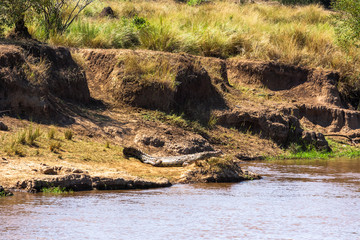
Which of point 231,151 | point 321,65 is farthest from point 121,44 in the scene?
point 321,65

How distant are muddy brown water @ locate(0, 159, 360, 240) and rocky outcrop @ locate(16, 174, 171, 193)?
0.74 ft

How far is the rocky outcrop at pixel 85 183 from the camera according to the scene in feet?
28.6

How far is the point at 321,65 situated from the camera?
20.8 metres

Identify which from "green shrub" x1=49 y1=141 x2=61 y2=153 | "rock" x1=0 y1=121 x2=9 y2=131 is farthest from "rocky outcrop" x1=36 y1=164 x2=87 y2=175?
"rock" x1=0 y1=121 x2=9 y2=131

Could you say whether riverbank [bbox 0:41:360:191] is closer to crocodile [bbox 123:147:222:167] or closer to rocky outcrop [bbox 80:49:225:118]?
rocky outcrop [bbox 80:49:225:118]

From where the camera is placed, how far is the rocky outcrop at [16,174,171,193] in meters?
8.71

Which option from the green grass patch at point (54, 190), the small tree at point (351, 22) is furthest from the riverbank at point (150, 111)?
the small tree at point (351, 22)

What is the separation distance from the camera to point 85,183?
9086 millimetres

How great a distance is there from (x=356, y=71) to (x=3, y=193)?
15.5m

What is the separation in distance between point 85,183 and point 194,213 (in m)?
2.10

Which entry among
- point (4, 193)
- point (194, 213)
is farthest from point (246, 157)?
point (4, 193)

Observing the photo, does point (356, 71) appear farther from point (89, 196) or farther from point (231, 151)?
point (89, 196)

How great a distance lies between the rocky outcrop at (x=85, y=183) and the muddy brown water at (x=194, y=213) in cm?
23

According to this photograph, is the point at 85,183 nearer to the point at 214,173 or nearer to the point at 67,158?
the point at 67,158
